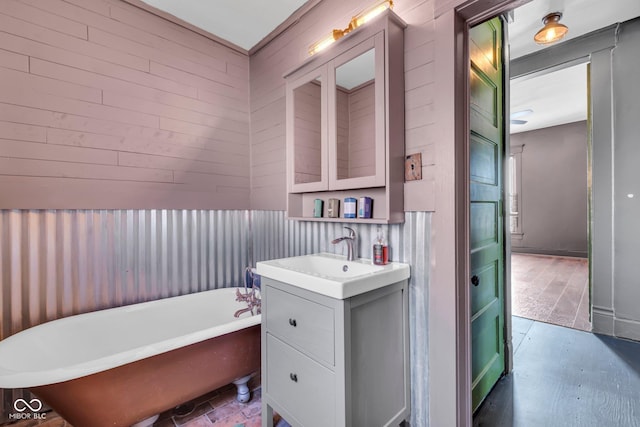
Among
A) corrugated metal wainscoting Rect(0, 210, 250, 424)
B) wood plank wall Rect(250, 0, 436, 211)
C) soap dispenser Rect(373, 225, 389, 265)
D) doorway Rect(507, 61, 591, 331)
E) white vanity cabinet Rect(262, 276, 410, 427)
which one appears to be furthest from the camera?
doorway Rect(507, 61, 591, 331)

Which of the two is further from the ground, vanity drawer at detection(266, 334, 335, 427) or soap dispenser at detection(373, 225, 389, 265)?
soap dispenser at detection(373, 225, 389, 265)

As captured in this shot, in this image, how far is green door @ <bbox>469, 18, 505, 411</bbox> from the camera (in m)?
1.64

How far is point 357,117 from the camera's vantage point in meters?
1.68

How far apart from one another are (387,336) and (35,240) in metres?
2.17

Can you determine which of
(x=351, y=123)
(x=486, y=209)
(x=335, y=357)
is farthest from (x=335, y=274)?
(x=486, y=209)

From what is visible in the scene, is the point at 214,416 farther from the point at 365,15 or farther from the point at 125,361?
the point at 365,15

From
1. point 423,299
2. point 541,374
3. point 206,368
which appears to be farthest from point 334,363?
point 541,374

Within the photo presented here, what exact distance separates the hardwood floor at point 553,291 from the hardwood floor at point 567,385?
369 millimetres

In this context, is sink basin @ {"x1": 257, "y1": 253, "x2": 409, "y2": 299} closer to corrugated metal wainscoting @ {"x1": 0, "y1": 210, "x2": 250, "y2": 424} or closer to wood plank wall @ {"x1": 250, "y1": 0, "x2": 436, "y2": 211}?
wood plank wall @ {"x1": 250, "y1": 0, "x2": 436, "y2": 211}

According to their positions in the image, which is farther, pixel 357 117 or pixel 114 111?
pixel 114 111

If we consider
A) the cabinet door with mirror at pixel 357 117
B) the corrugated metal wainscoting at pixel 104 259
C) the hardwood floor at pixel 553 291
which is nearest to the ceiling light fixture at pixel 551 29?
the cabinet door with mirror at pixel 357 117

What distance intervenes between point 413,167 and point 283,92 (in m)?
1.46

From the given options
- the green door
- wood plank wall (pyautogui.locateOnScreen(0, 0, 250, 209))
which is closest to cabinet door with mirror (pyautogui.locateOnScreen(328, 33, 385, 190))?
the green door

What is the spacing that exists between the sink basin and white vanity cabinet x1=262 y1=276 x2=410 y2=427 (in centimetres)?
4
